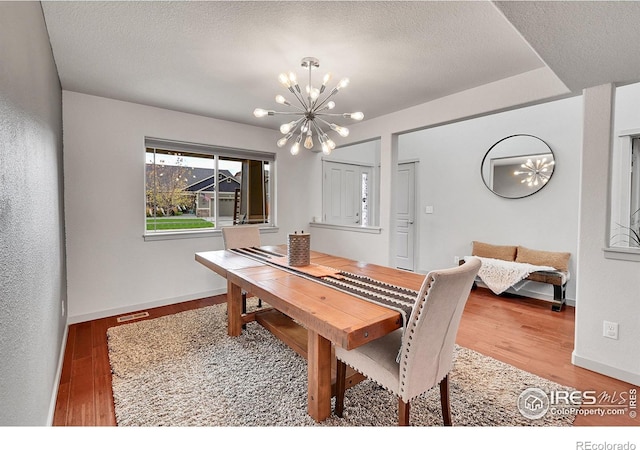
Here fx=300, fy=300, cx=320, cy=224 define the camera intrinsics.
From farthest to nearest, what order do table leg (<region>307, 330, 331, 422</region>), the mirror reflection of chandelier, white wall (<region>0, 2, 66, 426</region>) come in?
the mirror reflection of chandelier < table leg (<region>307, 330, 331, 422</region>) < white wall (<region>0, 2, 66, 426</region>)

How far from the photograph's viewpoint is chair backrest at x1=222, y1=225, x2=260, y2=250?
10.8ft

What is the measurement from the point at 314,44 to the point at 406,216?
3.84 meters

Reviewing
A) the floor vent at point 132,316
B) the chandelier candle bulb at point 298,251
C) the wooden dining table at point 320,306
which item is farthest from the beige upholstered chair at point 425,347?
the floor vent at point 132,316

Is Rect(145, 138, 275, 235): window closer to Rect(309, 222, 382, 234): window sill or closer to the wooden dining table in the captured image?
Rect(309, 222, 382, 234): window sill

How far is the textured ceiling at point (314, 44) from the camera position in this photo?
171cm

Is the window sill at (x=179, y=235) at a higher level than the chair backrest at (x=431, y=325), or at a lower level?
higher

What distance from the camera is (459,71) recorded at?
254cm

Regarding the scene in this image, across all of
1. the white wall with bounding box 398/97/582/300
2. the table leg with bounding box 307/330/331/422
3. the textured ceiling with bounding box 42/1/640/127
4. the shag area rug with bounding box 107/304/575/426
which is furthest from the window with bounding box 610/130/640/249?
the table leg with bounding box 307/330/331/422

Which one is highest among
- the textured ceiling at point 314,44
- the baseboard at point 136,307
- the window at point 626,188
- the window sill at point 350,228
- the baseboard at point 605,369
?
the textured ceiling at point 314,44

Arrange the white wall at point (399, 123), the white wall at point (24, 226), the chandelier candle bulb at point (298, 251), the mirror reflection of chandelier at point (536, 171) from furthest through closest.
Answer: the mirror reflection of chandelier at point (536, 171) < the white wall at point (399, 123) < the chandelier candle bulb at point (298, 251) < the white wall at point (24, 226)

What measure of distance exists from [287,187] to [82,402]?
134 inches

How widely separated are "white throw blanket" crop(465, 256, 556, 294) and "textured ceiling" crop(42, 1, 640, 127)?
2.20 meters

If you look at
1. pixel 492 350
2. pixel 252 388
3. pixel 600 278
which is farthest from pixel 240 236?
pixel 600 278

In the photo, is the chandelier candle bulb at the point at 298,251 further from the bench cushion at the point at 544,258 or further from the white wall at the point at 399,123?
the bench cushion at the point at 544,258
